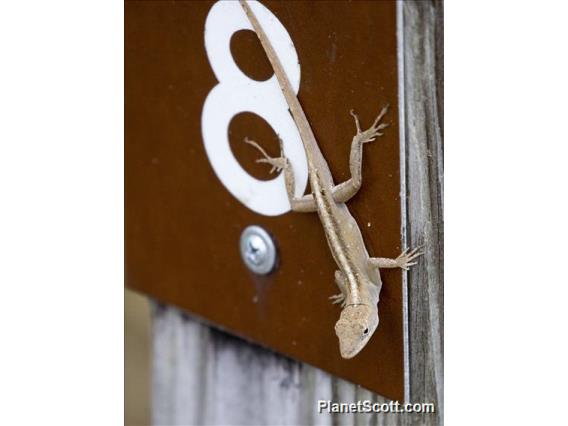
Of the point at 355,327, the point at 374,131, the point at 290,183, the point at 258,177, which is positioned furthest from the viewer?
the point at 258,177

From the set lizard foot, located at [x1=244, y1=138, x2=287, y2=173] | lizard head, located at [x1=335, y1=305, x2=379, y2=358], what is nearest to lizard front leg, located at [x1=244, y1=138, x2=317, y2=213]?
lizard foot, located at [x1=244, y1=138, x2=287, y2=173]

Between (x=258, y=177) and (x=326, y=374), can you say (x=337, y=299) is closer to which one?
(x=326, y=374)

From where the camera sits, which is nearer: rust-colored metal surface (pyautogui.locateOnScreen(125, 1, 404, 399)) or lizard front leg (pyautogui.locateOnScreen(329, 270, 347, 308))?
rust-colored metal surface (pyautogui.locateOnScreen(125, 1, 404, 399))

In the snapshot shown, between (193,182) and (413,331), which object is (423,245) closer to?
(413,331)

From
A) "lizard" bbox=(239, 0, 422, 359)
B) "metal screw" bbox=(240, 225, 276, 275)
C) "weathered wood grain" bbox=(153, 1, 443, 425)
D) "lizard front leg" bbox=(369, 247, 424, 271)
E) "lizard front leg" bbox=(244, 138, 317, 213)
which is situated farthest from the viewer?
"metal screw" bbox=(240, 225, 276, 275)

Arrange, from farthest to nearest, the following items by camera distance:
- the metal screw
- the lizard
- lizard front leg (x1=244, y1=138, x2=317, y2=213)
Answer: the metal screw < lizard front leg (x1=244, y1=138, x2=317, y2=213) < the lizard

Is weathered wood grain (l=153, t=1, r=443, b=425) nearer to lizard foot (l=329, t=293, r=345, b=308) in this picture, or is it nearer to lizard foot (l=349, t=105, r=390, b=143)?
lizard foot (l=349, t=105, r=390, b=143)

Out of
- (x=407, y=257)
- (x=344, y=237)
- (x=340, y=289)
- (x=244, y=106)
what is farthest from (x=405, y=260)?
(x=244, y=106)
